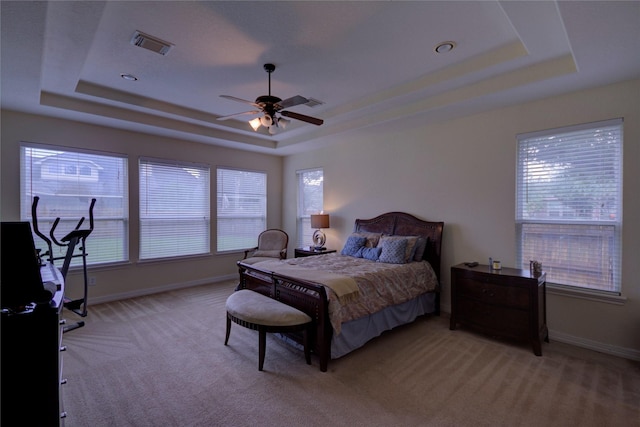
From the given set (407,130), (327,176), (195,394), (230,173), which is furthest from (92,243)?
(407,130)

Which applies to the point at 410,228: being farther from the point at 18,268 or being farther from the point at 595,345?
the point at 18,268

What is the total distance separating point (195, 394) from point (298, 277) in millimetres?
1271

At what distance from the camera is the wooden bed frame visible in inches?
107

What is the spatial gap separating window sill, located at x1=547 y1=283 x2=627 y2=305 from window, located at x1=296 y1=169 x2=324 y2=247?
3807mm

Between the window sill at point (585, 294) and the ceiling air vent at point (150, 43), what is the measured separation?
462 centimetres

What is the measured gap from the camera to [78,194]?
4.34 metres

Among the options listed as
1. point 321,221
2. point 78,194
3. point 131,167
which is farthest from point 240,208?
point 78,194

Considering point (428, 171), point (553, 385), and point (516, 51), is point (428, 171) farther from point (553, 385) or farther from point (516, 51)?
point (553, 385)

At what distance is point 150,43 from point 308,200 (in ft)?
13.5

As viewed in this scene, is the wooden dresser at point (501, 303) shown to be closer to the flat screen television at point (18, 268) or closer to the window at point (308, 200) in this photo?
the window at point (308, 200)

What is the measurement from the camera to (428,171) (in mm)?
4395

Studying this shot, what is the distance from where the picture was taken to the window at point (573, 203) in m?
3.01

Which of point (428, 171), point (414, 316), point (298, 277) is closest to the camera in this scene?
point (298, 277)

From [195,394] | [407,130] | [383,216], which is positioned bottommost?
[195,394]
